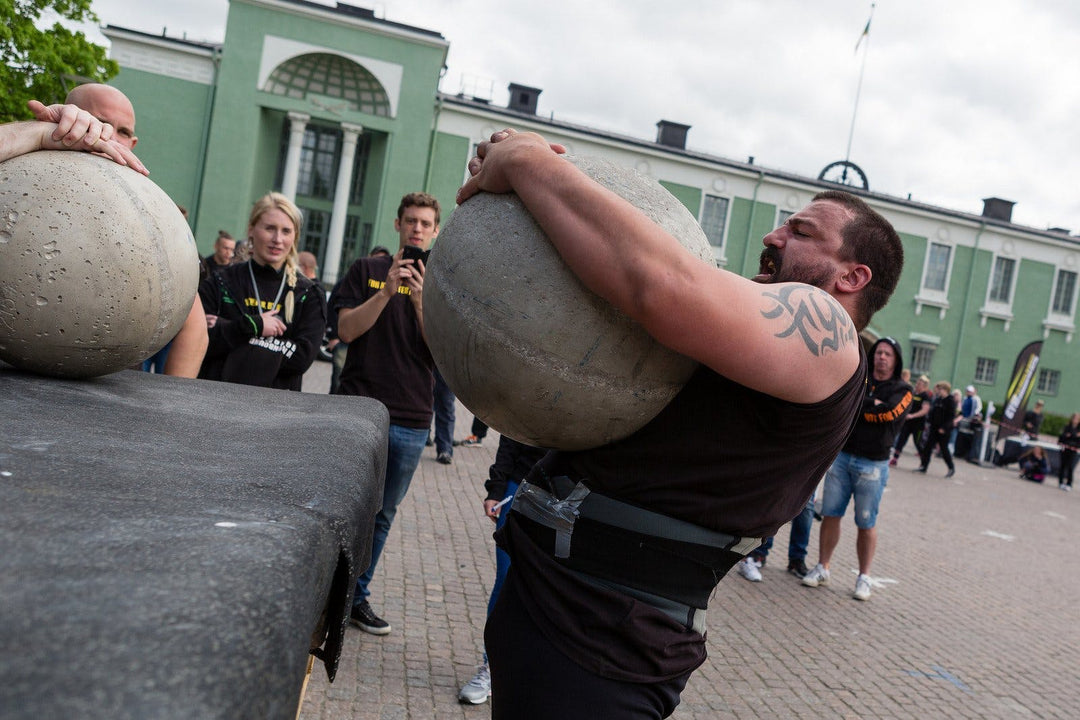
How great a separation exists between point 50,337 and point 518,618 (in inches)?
67.9

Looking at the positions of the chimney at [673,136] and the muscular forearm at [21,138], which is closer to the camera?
the muscular forearm at [21,138]

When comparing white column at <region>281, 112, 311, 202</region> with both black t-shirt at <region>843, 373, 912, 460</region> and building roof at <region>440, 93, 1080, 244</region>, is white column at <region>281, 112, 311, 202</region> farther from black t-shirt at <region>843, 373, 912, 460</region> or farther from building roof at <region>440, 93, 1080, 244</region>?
black t-shirt at <region>843, 373, 912, 460</region>

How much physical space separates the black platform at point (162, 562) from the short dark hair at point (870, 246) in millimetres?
1311

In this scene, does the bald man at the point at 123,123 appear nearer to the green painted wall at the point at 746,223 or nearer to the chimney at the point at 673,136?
the green painted wall at the point at 746,223

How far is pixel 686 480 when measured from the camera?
6.09ft

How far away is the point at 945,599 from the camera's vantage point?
26.6 feet

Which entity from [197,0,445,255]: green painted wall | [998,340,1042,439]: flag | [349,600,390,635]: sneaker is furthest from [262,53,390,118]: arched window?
[349,600,390,635]: sneaker

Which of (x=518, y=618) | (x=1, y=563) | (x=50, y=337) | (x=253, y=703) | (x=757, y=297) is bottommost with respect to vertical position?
(x=518, y=618)

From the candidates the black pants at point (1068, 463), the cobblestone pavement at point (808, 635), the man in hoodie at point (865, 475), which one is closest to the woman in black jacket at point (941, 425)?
the black pants at point (1068, 463)

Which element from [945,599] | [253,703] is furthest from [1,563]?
[945,599]

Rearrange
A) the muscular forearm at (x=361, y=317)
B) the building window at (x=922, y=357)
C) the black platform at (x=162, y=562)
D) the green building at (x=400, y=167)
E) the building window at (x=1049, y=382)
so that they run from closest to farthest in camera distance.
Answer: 1. the black platform at (x=162, y=562)
2. the muscular forearm at (x=361, y=317)
3. the green building at (x=400, y=167)
4. the building window at (x=922, y=357)
5. the building window at (x=1049, y=382)

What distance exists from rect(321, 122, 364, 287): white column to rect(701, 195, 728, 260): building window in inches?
637

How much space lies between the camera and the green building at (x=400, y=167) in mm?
34500

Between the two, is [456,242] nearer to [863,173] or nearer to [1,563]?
[1,563]
